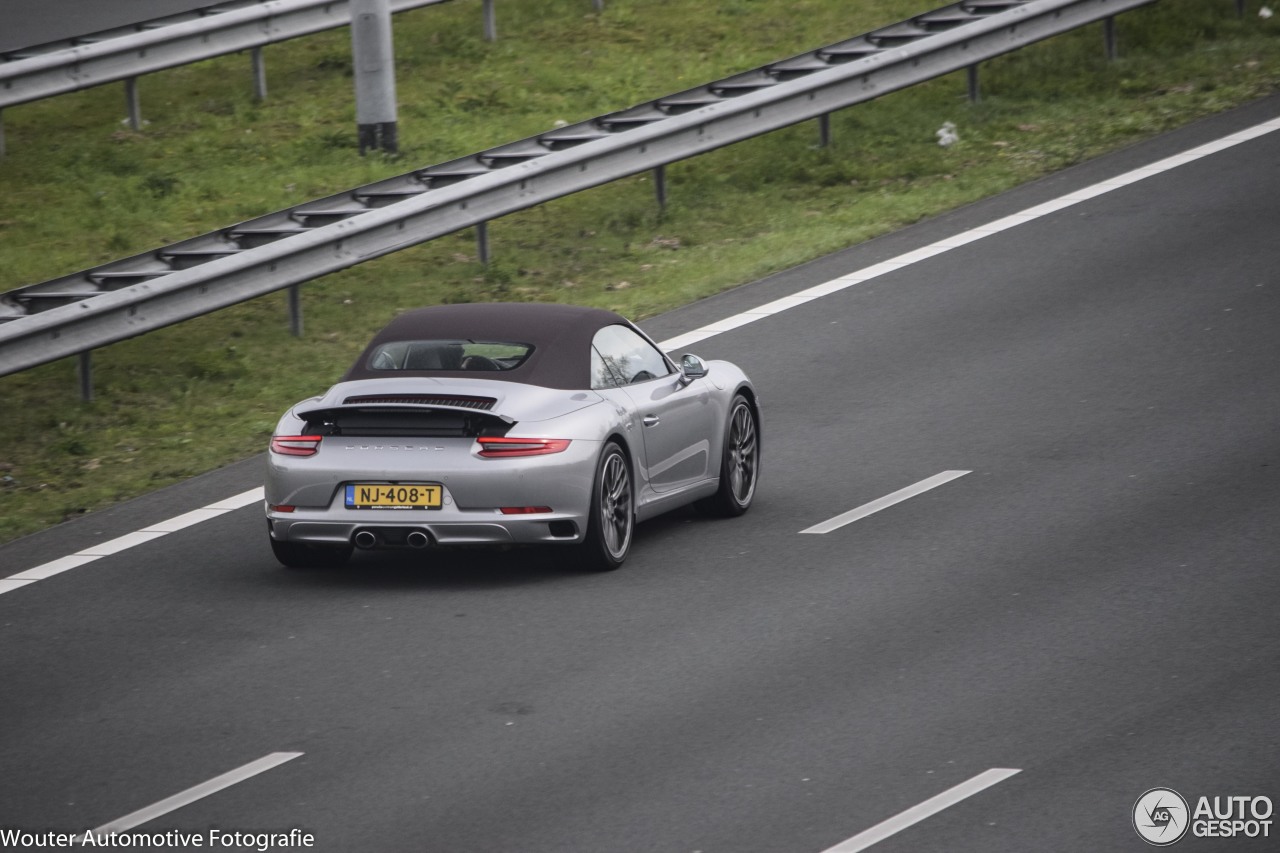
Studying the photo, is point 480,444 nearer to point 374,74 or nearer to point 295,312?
point 295,312

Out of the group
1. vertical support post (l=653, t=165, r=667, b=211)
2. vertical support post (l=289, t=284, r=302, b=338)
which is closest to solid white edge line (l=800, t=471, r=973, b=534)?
vertical support post (l=289, t=284, r=302, b=338)

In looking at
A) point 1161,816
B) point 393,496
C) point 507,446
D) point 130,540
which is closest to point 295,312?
point 130,540

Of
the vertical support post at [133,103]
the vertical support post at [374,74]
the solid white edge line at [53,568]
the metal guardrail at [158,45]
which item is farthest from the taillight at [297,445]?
the vertical support post at [133,103]

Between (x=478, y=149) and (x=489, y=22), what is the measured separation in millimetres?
3225

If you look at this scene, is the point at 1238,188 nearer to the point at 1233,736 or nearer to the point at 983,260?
the point at 983,260

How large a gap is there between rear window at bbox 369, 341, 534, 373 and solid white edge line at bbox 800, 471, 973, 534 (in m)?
1.87

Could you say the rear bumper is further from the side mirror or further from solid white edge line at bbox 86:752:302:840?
solid white edge line at bbox 86:752:302:840

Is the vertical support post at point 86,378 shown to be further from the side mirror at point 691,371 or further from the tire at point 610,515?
the tire at point 610,515

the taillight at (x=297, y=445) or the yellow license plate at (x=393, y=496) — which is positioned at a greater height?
the taillight at (x=297, y=445)

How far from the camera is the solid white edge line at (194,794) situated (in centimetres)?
704

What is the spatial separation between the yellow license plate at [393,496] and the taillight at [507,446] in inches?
11.5

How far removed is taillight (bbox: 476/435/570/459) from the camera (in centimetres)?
1006

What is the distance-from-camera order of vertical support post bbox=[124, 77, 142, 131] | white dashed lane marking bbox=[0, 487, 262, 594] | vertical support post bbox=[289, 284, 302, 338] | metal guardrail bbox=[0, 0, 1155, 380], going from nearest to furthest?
white dashed lane marking bbox=[0, 487, 262, 594], metal guardrail bbox=[0, 0, 1155, 380], vertical support post bbox=[289, 284, 302, 338], vertical support post bbox=[124, 77, 142, 131]

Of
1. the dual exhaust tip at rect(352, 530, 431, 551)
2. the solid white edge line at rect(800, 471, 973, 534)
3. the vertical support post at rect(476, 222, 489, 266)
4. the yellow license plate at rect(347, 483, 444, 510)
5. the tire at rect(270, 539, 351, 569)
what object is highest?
the yellow license plate at rect(347, 483, 444, 510)
